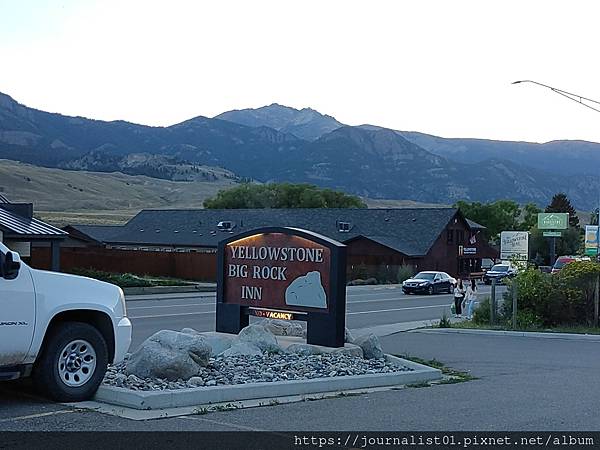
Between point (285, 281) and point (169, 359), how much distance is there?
15.6ft

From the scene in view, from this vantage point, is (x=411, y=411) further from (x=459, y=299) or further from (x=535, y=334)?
(x=459, y=299)

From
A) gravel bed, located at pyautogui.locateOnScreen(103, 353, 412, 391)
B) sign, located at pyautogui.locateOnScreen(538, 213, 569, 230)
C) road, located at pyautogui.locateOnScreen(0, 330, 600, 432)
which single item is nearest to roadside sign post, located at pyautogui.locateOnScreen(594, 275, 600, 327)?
road, located at pyautogui.locateOnScreen(0, 330, 600, 432)

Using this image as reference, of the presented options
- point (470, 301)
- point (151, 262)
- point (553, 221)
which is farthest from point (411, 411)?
point (553, 221)

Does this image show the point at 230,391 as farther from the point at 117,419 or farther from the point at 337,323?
the point at 337,323

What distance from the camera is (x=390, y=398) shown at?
1146 cm

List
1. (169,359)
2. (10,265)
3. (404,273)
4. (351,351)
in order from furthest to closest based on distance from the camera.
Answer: (404,273)
(351,351)
(169,359)
(10,265)

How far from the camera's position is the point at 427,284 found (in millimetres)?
47312

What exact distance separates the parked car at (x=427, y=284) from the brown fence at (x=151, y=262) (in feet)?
43.9

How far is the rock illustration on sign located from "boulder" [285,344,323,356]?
0.81 meters

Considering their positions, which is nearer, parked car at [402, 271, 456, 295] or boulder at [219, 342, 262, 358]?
boulder at [219, 342, 262, 358]

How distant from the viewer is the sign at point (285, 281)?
15.0m

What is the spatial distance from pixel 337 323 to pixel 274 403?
429cm

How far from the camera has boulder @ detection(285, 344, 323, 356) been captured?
14.4m

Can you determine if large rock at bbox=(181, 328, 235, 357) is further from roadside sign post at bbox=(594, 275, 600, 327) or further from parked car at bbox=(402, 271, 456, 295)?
parked car at bbox=(402, 271, 456, 295)
